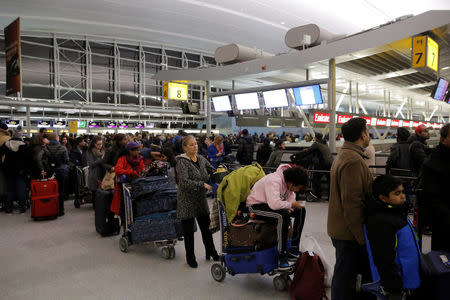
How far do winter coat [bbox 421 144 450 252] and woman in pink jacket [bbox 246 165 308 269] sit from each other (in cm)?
91

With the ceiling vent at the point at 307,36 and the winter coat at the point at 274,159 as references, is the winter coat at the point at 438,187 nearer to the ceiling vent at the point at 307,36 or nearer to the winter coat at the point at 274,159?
the winter coat at the point at 274,159

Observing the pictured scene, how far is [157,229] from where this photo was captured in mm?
4035

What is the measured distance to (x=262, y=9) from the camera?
17.9 metres

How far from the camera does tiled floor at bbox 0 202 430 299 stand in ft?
10.2

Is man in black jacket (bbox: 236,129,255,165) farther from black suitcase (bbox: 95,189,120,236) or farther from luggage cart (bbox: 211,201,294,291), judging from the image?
luggage cart (bbox: 211,201,294,291)

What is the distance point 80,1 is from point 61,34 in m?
3.90

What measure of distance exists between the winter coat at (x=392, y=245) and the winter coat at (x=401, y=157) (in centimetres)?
432

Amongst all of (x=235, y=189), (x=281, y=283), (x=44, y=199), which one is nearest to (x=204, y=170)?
(x=235, y=189)

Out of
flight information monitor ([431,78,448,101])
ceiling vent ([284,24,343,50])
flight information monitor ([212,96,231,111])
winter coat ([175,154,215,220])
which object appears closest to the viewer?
winter coat ([175,154,215,220])

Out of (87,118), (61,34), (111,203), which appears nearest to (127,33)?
(61,34)

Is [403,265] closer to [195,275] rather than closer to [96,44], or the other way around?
[195,275]

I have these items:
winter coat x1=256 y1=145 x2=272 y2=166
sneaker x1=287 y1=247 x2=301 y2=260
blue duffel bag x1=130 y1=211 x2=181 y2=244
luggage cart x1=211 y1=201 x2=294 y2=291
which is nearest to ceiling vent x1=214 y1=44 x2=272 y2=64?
winter coat x1=256 y1=145 x2=272 y2=166

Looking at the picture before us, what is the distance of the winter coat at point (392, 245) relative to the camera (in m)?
1.91

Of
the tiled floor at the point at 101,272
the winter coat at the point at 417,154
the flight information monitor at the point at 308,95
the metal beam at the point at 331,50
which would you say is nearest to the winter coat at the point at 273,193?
the tiled floor at the point at 101,272
